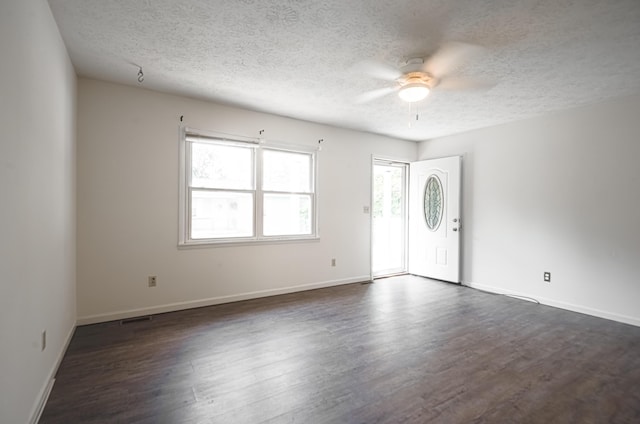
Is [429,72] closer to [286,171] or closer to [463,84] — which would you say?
[463,84]

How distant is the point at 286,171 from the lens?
177 inches

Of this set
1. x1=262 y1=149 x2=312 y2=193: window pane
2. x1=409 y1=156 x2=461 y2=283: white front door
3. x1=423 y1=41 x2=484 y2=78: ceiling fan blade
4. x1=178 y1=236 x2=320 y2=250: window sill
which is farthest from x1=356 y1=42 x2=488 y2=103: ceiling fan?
x1=178 y1=236 x2=320 y2=250: window sill

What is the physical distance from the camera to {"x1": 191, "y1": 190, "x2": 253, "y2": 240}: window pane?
3.81m

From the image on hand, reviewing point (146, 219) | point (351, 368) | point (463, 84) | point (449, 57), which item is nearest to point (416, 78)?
point (449, 57)

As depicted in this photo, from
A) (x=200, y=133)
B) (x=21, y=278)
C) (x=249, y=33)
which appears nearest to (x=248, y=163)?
(x=200, y=133)

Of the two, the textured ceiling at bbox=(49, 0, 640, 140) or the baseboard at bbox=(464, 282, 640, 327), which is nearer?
the textured ceiling at bbox=(49, 0, 640, 140)

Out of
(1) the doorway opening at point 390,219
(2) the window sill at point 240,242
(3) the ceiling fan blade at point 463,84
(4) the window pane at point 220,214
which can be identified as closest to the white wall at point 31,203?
(2) the window sill at point 240,242

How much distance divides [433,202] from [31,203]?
5209 mm

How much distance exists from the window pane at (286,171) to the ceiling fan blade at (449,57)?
228cm

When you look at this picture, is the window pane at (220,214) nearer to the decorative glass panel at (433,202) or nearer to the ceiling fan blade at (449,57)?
the ceiling fan blade at (449,57)

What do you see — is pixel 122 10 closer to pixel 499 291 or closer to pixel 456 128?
pixel 456 128

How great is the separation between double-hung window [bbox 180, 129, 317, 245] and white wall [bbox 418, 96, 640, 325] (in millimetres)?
2675

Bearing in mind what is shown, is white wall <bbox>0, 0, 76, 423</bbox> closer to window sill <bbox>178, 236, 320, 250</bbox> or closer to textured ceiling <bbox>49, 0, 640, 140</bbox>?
textured ceiling <bbox>49, 0, 640, 140</bbox>

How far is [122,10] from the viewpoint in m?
2.08
